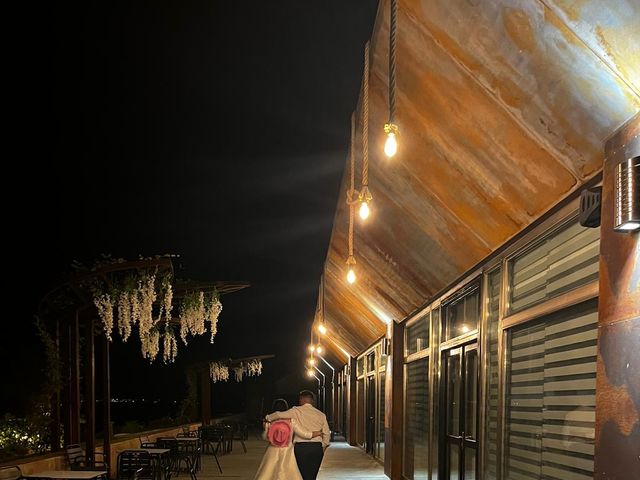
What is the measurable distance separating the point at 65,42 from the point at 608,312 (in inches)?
157

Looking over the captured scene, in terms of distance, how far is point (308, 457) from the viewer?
791 cm

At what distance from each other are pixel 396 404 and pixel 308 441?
4722 mm

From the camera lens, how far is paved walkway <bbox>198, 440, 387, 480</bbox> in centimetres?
1308

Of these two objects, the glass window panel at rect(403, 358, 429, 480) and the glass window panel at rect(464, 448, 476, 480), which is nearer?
the glass window panel at rect(464, 448, 476, 480)

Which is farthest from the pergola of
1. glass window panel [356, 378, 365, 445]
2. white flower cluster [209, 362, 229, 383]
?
white flower cluster [209, 362, 229, 383]

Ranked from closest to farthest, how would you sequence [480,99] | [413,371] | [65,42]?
[480,99]
[65,42]
[413,371]

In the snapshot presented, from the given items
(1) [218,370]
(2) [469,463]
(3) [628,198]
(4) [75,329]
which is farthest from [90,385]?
(1) [218,370]

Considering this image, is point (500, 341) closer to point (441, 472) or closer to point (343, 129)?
point (343, 129)

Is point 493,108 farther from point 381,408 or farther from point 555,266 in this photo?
point 381,408

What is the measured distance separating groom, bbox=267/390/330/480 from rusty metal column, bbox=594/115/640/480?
4638 millimetres

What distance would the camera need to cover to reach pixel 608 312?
3.46 m

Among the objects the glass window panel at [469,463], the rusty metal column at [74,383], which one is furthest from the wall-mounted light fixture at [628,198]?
the rusty metal column at [74,383]

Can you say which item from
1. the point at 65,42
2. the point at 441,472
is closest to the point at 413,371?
the point at 441,472

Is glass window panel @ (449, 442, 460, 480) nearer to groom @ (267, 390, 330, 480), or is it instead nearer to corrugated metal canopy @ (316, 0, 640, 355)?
groom @ (267, 390, 330, 480)
